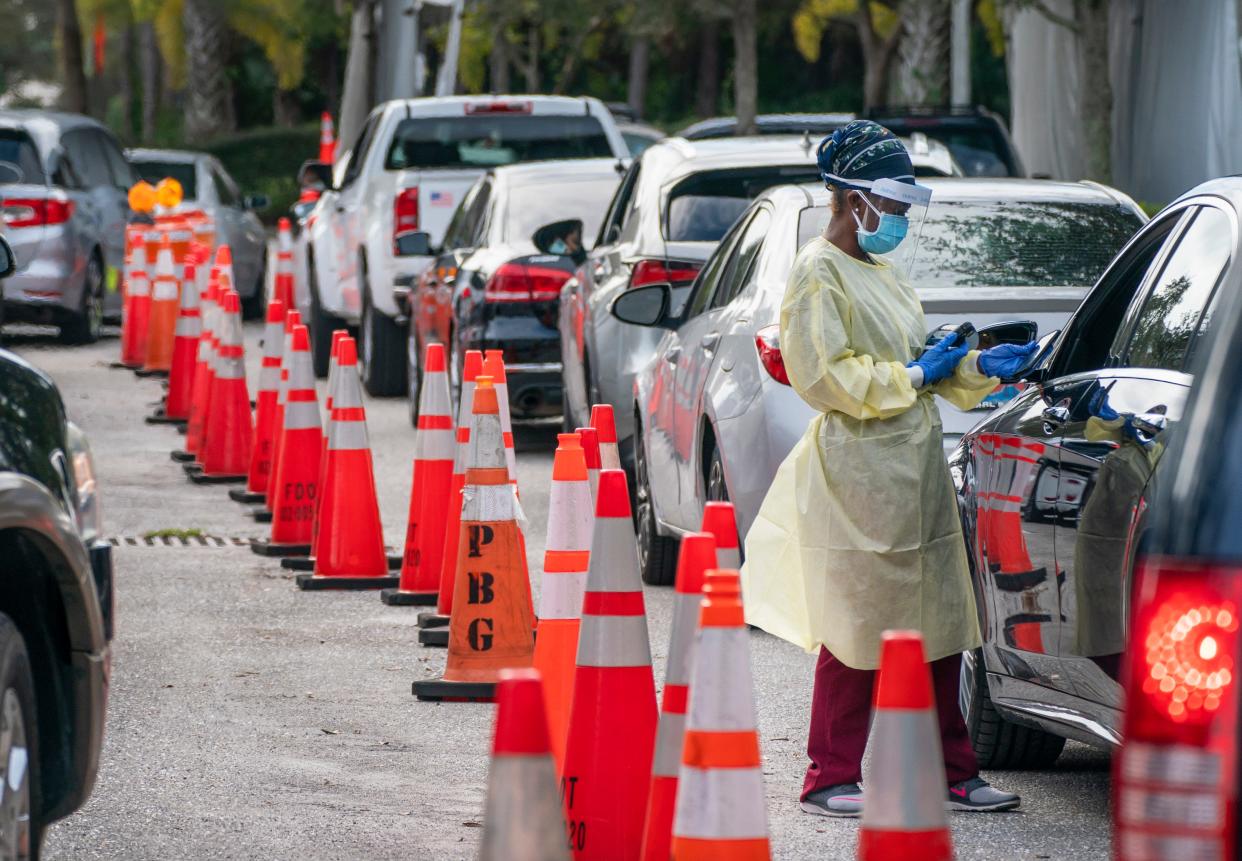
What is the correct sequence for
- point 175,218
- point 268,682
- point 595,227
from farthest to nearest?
point 175,218
point 595,227
point 268,682

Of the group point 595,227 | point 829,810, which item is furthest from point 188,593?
point 595,227

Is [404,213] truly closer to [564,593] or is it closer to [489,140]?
[489,140]

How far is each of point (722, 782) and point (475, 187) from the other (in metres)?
11.3

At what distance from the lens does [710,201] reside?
11.0 metres

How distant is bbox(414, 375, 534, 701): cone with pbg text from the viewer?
7078 millimetres

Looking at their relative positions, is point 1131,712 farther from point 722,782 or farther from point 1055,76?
point 1055,76

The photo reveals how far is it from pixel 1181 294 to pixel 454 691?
280cm

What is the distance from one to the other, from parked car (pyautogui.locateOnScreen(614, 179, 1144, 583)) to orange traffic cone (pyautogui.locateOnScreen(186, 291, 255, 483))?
4083mm

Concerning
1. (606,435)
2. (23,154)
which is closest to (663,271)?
(606,435)

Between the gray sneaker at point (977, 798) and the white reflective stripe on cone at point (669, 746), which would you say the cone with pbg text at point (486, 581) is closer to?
the gray sneaker at point (977, 798)

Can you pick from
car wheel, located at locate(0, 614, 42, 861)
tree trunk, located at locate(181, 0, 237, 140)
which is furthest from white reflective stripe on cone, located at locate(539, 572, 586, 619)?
tree trunk, located at locate(181, 0, 237, 140)

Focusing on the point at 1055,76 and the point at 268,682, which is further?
the point at 1055,76

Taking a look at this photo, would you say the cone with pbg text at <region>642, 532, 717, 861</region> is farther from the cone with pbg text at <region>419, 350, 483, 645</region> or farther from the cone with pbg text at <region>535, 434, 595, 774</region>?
the cone with pbg text at <region>419, 350, 483, 645</region>

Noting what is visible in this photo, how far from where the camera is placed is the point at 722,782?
164 inches
